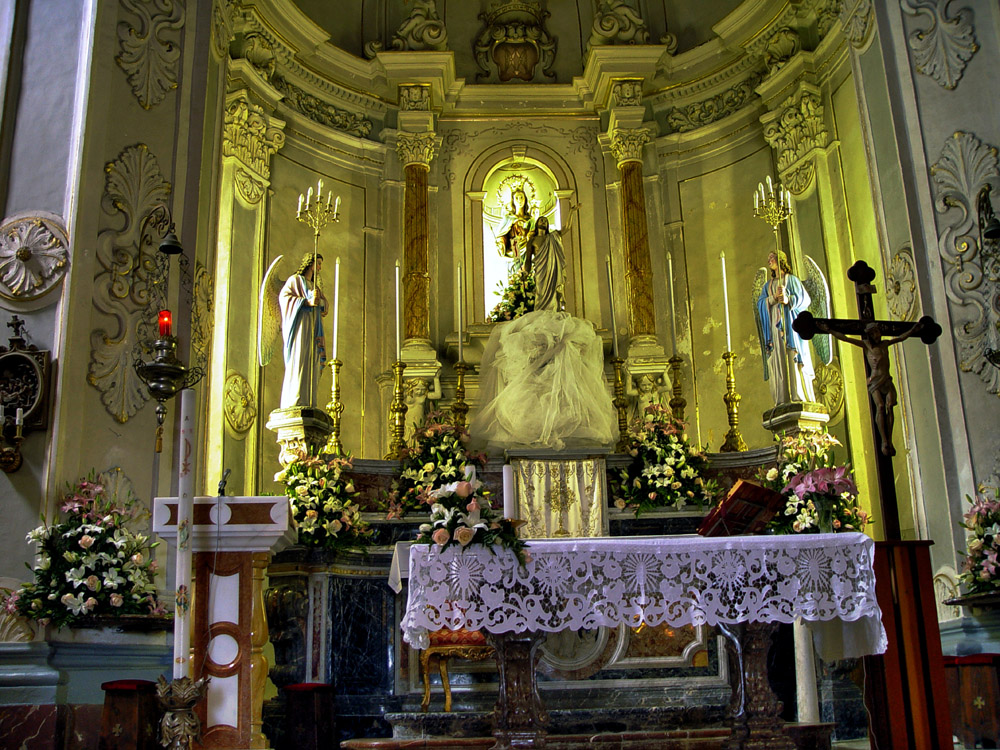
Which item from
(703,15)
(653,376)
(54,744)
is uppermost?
(703,15)

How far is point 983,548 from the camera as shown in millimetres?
6449

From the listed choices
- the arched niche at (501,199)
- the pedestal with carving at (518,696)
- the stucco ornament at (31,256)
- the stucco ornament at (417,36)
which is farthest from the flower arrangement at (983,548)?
the stucco ornament at (417,36)

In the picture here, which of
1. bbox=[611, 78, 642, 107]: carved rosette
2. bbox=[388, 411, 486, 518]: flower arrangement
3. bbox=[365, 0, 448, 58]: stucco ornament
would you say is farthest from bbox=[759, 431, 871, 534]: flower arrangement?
bbox=[365, 0, 448, 58]: stucco ornament

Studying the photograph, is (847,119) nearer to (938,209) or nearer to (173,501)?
(938,209)

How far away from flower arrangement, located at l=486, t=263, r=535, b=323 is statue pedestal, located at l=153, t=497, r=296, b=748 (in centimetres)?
529

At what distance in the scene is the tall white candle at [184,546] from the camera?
456 cm

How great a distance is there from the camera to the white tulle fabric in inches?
324

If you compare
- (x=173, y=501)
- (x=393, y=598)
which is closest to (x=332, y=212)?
(x=393, y=598)

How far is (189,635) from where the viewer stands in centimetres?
475

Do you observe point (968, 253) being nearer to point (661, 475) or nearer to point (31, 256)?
point (661, 475)

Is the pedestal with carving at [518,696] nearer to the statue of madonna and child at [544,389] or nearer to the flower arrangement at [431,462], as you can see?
the flower arrangement at [431,462]

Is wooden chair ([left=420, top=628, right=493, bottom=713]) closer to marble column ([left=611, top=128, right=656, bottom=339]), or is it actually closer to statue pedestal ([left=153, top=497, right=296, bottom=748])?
statue pedestal ([left=153, top=497, right=296, bottom=748])

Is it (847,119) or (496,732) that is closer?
(496,732)

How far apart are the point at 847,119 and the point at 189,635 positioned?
794 cm
